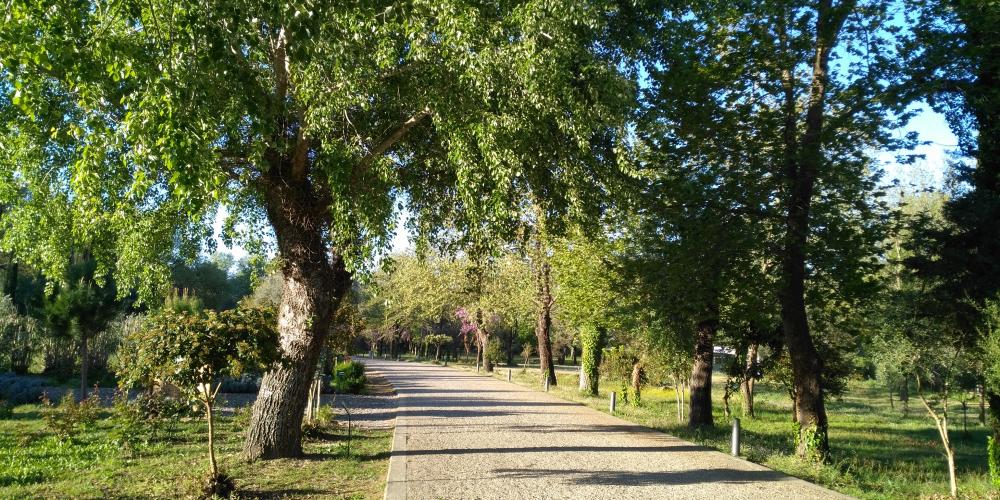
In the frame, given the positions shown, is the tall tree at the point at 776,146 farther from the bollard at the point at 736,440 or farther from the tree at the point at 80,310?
the tree at the point at 80,310

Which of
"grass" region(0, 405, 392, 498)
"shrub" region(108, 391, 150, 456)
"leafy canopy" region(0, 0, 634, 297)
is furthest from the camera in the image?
"shrub" region(108, 391, 150, 456)

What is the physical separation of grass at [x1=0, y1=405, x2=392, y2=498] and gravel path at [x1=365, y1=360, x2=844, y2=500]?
0.62 m

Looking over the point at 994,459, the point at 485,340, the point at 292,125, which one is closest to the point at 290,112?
the point at 292,125

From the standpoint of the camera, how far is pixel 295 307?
32.6ft

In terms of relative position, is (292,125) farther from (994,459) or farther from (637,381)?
(637,381)

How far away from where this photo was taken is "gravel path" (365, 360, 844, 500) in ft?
27.5

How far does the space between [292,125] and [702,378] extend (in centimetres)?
1183

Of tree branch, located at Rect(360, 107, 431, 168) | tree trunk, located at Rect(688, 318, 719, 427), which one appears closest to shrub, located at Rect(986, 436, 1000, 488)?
tree trunk, located at Rect(688, 318, 719, 427)

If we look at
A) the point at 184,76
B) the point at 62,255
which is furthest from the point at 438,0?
the point at 62,255

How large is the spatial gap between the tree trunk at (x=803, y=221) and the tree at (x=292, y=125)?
401 centimetres

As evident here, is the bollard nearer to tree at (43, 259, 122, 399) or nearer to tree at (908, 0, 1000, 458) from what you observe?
tree at (908, 0, 1000, 458)

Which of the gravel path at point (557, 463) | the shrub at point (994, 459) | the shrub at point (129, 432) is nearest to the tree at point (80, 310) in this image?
the shrub at point (129, 432)

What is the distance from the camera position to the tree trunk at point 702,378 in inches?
625

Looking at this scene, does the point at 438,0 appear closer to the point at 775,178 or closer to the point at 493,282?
the point at 775,178
